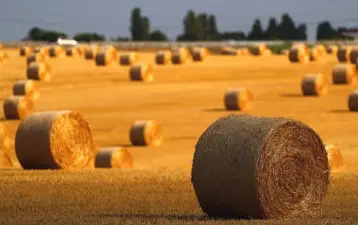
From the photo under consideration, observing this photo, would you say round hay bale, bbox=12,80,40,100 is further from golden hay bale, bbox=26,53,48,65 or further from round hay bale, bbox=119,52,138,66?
round hay bale, bbox=119,52,138,66

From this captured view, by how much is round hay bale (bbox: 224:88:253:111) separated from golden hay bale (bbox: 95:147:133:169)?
506 inches

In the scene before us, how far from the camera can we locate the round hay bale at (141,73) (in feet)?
159

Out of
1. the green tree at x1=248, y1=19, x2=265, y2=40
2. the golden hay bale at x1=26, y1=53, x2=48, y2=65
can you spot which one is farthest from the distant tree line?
the golden hay bale at x1=26, y1=53, x2=48, y2=65

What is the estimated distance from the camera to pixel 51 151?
21.2m

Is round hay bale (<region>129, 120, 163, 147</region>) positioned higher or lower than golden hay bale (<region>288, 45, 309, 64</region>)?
higher

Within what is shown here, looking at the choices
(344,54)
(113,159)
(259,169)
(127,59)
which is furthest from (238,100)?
(259,169)

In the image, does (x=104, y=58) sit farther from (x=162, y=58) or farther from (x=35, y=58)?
(x=35, y=58)

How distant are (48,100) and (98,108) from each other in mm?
2779

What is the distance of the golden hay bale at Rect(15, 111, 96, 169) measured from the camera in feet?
69.0

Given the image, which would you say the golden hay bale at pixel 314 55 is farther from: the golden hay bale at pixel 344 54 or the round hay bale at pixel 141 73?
the round hay bale at pixel 141 73

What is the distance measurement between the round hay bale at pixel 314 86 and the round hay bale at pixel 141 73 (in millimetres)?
9486

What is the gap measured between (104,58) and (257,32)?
324 ft

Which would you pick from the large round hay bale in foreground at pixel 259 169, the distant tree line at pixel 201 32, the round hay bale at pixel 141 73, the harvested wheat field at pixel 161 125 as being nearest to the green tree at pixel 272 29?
the distant tree line at pixel 201 32

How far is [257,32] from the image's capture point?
506ft
